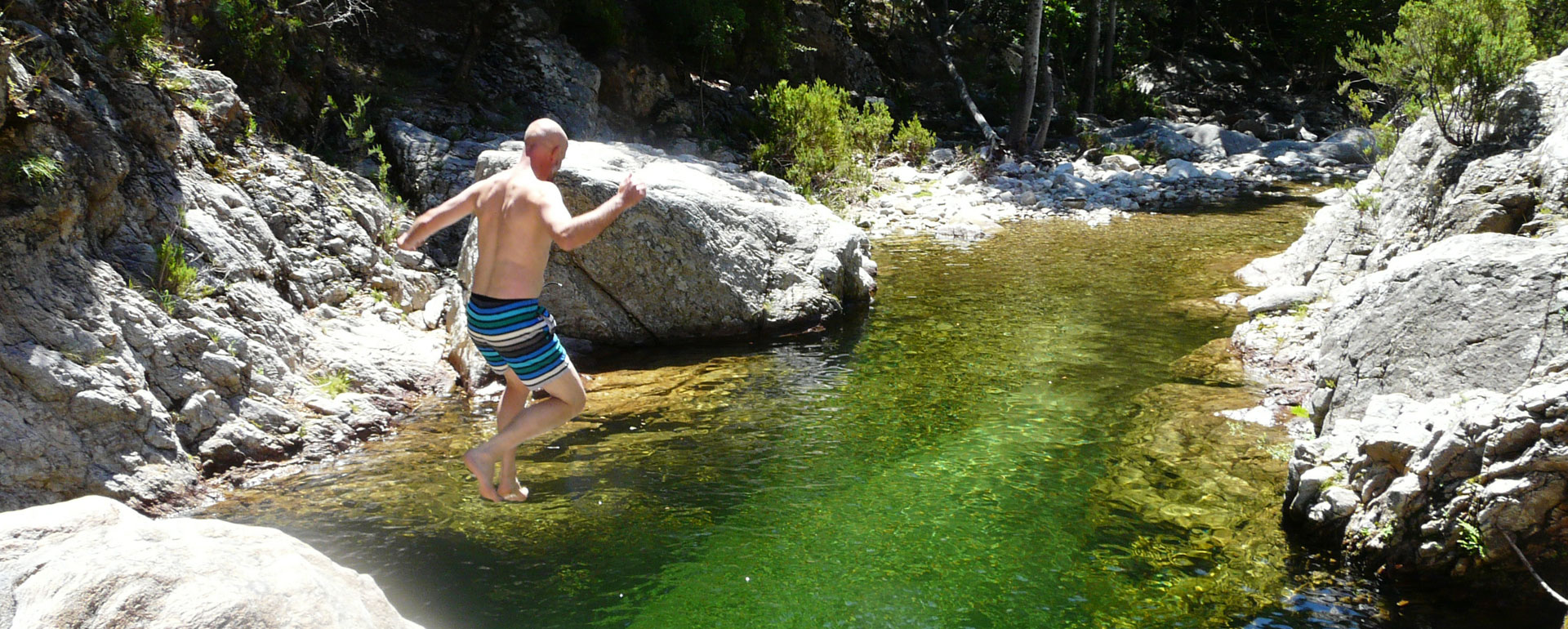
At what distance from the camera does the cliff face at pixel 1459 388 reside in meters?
4.09

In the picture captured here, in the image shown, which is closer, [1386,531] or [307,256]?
[1386,531]

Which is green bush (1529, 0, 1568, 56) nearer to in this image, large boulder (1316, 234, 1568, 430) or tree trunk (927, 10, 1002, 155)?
large boulder (1316, 234, 1568, 430)

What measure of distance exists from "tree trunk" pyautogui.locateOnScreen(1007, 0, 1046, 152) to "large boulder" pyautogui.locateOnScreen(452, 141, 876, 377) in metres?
14.9

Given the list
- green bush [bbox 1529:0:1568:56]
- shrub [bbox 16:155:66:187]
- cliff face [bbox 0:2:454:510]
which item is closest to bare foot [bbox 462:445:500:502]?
cliff face [bbox 0:2:454:510]

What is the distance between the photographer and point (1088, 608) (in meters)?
4.34

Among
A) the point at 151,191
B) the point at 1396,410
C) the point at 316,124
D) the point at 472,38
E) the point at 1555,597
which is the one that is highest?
the point at 472,38

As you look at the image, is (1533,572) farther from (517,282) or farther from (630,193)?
(517,282)

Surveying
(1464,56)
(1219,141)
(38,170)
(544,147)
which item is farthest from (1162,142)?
(38,170)

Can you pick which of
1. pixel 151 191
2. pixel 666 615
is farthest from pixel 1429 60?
pixel 151 191

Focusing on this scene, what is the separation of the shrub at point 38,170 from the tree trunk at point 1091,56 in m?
27.0

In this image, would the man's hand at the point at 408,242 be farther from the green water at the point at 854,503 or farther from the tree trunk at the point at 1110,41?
the tree trunk at the point at 1110,41

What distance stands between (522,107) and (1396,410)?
15.0 meters

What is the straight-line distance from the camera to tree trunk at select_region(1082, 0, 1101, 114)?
93.3 ft

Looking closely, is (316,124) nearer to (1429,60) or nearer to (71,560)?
(71,560)
